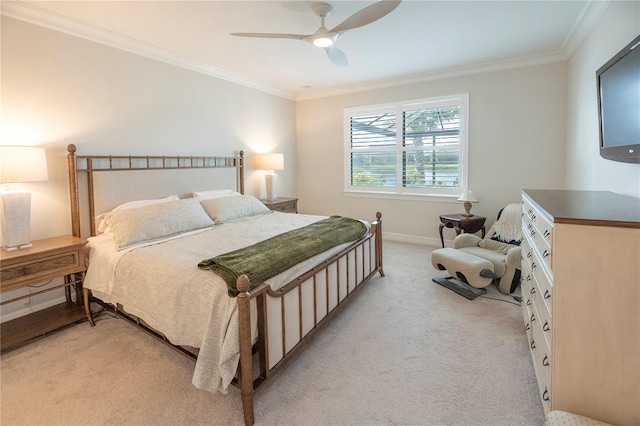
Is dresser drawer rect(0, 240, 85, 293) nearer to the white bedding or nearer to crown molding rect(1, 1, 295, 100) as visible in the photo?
the white bedding

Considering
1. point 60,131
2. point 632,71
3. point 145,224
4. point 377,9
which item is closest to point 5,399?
point 145,224

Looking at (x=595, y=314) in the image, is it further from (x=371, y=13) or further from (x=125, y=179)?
(x=125, y=179)

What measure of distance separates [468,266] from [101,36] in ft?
13.7

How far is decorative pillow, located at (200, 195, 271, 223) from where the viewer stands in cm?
355

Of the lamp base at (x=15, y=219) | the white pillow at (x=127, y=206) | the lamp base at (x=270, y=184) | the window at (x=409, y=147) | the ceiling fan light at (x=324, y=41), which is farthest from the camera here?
the lamp base at (x=270, y=184)

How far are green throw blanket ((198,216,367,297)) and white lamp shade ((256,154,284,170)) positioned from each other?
2.00m

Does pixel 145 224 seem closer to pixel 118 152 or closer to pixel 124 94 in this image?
pixel 118 152

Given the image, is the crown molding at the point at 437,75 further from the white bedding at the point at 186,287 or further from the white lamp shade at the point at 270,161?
the white bedding at the point at 186,287

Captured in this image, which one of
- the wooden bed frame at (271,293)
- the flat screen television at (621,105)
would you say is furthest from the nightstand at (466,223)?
the flat screen television at (621,105)

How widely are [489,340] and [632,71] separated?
1.89 m

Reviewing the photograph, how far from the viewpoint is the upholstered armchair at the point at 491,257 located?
10.2 ft

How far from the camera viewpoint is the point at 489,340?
241cm

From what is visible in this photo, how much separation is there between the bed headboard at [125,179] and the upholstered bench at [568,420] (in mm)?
3645

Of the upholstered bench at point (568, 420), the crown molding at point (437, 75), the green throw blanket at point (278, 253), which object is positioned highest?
the crown molding at point (437, 75)
